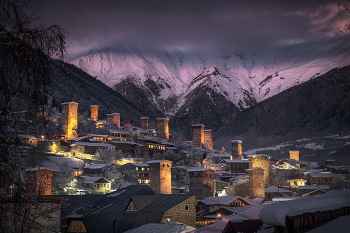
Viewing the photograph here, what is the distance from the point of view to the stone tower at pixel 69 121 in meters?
66.0

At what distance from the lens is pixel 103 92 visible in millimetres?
146250

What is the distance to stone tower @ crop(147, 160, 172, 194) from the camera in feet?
151

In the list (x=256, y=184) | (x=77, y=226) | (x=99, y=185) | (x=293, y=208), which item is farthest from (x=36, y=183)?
(x=256, y=184)

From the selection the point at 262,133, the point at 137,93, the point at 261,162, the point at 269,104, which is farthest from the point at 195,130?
the point at 137,93

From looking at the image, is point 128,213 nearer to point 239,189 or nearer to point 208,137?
point 239,189

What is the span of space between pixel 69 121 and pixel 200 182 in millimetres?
30183

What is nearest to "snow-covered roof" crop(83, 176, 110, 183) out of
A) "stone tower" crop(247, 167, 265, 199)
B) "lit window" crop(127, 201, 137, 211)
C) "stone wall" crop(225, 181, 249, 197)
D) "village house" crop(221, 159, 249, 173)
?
"stone wall" crop(225, 181, 249, 197)

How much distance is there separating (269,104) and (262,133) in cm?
2457

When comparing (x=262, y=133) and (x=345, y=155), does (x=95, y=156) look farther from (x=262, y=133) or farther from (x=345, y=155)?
(x=262, y=133)

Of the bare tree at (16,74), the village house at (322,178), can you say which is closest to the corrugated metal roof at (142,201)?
the bare tree at (16,74)

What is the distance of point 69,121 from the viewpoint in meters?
66.8

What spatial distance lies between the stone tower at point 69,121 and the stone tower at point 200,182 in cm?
2760

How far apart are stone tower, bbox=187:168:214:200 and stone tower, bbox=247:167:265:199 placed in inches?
188

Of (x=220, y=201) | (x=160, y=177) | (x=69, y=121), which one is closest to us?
(x=220, y=201)
